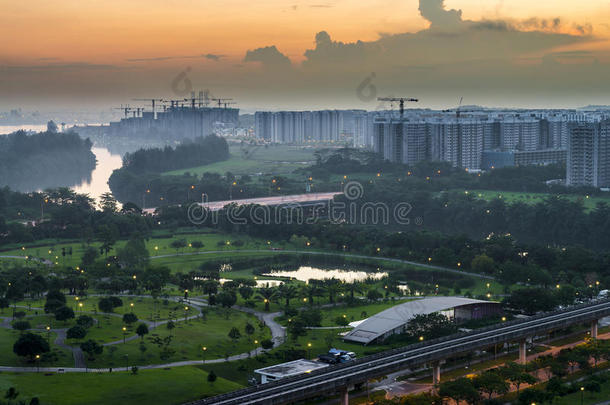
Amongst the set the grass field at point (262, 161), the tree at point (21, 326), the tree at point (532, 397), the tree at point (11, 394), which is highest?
the grass field at point (262, 161)

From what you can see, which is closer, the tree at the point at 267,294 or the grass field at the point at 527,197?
the tree at the point at 267,294

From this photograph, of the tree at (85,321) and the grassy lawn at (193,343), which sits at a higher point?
the tree at (85,321)

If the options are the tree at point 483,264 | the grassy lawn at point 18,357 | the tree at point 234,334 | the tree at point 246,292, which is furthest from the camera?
the tree at point 483,264

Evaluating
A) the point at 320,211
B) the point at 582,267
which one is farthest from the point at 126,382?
the point at 320,211

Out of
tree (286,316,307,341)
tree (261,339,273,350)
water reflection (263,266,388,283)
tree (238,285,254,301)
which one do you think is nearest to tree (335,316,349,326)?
tree (286,316,307,341)

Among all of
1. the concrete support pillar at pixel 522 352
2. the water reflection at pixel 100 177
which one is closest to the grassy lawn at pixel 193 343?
the concrete support pillar at pixel 522 352

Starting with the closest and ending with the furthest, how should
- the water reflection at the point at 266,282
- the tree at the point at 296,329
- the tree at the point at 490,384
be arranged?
the tree at the point at 490,384 → the tree at the point at 296,329 → the water reflection at the point at 266,282

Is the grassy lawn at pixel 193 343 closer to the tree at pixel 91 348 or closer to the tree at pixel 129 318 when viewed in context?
the tree at pixel 91 348

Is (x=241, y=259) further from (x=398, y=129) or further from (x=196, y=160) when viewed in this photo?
(x=196, y=160)
